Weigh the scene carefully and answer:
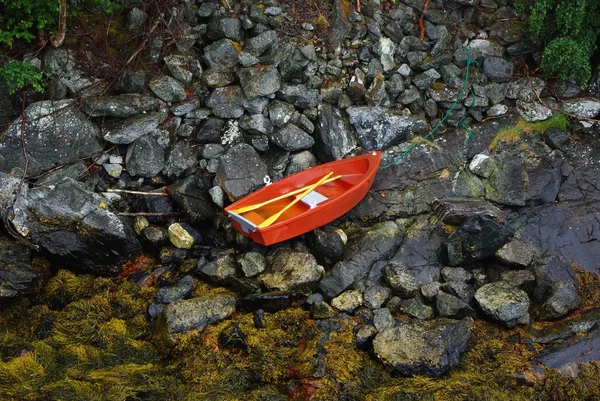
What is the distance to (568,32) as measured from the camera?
28.8 feet

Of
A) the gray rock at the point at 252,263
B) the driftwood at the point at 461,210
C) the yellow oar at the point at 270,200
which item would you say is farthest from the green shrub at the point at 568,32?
the gray rock at the point at 252,263

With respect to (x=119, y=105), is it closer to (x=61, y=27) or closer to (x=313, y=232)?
(x=61, y=27)

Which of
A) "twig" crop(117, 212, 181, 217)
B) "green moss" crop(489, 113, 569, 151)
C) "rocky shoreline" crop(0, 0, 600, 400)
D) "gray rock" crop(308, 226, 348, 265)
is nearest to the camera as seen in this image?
"rocky shoreline" crop(0, 0, 600, 400)

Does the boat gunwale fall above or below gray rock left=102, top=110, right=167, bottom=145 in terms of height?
below

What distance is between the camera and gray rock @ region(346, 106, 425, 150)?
8555 mm

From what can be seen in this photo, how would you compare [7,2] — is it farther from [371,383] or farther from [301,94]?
[371,383]

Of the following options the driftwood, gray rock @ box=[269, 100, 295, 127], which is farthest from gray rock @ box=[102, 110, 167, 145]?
the driftwood

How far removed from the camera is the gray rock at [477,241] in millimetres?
7504

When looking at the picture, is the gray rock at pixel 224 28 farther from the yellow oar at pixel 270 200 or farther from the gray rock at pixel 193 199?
the yellow oar at pixel 270 200

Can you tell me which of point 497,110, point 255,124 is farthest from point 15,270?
point 497,110

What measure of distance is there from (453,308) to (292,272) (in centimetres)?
184

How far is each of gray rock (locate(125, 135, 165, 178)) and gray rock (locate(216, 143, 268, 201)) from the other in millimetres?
792

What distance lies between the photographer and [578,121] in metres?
9.04

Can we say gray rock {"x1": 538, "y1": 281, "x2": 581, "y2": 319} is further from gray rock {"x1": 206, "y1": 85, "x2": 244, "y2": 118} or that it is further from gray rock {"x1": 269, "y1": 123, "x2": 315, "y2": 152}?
gray rock {"x1": 206, "y1": 85, "x2": 244, "y2": 118}
